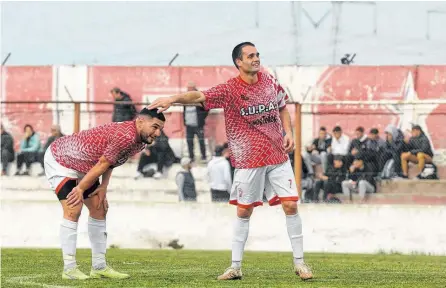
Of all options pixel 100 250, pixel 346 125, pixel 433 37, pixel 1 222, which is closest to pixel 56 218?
pixel 1 222

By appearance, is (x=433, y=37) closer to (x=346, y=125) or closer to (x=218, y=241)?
(x=346, y=125)

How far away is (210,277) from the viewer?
14.4 meters

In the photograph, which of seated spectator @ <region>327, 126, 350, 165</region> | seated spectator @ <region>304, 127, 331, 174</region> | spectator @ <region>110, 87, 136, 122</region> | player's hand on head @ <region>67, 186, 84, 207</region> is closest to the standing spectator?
spectator @ <region>110, 87, 136, 122</region>

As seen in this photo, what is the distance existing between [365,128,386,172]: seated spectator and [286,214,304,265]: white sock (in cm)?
827

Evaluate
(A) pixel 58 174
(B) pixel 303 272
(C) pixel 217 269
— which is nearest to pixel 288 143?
(B) pixel 303 272

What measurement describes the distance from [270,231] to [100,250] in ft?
28.6

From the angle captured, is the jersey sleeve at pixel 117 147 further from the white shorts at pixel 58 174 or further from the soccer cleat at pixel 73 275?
the soccer cleat at pixel 73 275

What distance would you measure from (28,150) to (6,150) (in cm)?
40

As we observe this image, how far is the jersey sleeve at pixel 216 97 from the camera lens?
14164 mm

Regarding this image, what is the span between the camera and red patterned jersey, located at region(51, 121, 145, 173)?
44.0 ft

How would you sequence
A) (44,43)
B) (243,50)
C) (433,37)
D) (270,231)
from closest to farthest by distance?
(243,50) < (270,231) < (433,37) < (44,43)

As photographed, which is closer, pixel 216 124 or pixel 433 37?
pixel 216 124

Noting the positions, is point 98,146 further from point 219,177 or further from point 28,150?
point 28,150

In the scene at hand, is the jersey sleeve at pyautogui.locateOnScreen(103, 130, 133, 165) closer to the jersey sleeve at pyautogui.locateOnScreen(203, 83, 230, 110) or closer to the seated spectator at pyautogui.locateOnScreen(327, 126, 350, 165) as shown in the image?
the jersey sleeve at pyautogui.locateOnScreen(203, 83, 230, 110)
